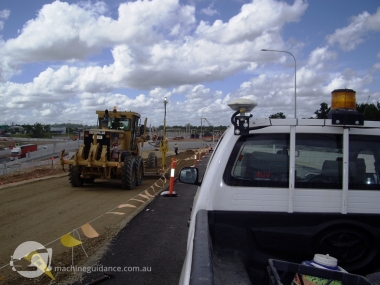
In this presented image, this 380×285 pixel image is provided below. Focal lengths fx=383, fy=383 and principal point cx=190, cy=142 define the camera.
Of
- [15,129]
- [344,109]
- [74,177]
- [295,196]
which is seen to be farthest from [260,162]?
[15,129]

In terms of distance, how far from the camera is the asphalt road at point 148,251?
5215mm

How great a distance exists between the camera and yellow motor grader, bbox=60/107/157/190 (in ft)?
44.2

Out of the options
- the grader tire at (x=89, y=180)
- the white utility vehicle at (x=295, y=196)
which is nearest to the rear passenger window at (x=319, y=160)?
the white utility vehicle at (x=295, y=196)

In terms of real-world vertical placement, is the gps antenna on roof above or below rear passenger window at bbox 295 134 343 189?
above

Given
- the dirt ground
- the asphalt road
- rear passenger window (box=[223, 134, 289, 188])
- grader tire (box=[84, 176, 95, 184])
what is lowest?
the dirt ground

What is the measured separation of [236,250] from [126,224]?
18.0 ft

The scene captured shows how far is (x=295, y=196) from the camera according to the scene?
3.10m

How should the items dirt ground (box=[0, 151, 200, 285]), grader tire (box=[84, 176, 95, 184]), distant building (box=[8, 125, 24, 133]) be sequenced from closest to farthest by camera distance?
dirt ground (box=[0, 151, 200, 285])
grader tire (box=[84, 176, 95, 184])
distant building (box=[8, 125, 24, 133])

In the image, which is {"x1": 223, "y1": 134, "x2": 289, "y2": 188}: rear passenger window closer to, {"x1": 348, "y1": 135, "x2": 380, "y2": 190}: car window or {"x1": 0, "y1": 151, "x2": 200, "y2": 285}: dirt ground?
{"x1": 348, "y1": 135, "x2": 380, "y2": 190}: car window

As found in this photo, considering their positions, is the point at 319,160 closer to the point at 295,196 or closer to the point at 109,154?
the point at 295,196

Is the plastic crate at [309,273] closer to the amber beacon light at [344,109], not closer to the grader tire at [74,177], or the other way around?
the amber beacon light at [344,109]

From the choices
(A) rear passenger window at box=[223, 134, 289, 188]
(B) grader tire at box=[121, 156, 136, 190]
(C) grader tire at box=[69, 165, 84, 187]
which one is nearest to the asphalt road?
(A) rear passenger window at box=[223, 134, 289, 188]

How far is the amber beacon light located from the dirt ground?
12.9ft

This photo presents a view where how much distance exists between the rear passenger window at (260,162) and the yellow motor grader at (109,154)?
10.4m
